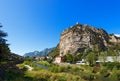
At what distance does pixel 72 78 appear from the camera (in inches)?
1586

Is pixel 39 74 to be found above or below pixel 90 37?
below

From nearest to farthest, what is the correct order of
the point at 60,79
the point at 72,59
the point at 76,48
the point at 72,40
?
the point at 60,79 → the point at 72,59 → the point at 76,48 → the point at 72,40

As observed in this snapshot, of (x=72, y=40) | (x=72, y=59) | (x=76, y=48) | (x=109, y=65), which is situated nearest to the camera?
(x=109, y=65)

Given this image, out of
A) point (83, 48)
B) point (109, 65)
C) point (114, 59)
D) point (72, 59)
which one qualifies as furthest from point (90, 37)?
point (109, 65)

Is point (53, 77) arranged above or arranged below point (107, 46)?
below

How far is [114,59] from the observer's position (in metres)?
98.6

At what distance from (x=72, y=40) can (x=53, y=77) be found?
523 feet

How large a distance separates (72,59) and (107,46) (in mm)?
83685

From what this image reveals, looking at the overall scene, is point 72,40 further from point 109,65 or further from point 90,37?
point 109,65

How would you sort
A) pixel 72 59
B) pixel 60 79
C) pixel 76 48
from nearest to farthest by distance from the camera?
pixel 60 79 → pixel 72 59 → pixel 76 48

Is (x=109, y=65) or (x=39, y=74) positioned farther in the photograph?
(x=109, y=65)

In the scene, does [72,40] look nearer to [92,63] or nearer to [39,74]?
[92,63]

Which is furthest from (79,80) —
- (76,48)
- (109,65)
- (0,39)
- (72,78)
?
(76,48)

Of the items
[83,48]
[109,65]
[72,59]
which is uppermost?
[83,48]
